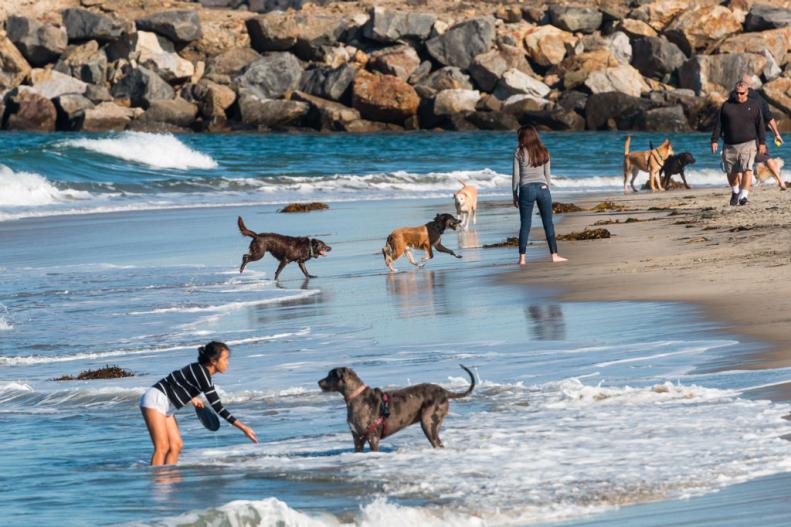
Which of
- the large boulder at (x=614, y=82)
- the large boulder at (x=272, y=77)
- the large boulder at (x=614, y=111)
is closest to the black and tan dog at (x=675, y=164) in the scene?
the large boulder at (x=614, y=111)

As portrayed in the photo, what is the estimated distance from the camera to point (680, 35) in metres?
A: 73.0

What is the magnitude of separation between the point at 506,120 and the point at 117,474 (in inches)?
2203

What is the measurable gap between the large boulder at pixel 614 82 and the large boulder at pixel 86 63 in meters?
25.2

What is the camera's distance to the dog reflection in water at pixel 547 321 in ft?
36.4

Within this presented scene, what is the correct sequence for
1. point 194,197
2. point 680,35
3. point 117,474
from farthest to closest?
point 680,35
point 194,197
point 117,474

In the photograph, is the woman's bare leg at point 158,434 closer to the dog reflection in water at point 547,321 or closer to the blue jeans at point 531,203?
the dog reflection in water at point 547,321

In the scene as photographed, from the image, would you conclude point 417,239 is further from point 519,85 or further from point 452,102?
point 519,85

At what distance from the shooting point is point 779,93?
63.4m

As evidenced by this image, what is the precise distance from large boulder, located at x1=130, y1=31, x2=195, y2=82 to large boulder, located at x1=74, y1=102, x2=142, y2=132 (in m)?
7.31

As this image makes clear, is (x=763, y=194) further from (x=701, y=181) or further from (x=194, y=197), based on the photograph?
(x=194, y=197)

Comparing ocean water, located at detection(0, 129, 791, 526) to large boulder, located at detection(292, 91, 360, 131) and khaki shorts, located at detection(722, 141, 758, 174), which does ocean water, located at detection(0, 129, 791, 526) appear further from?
large boulder, located at detection(292, 91, 360, 131)

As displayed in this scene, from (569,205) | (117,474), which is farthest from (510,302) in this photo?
(569,205)

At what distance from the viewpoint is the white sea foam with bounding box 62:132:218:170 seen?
4312 centimetres

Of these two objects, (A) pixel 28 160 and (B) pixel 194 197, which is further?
(A) pixel 28 160
